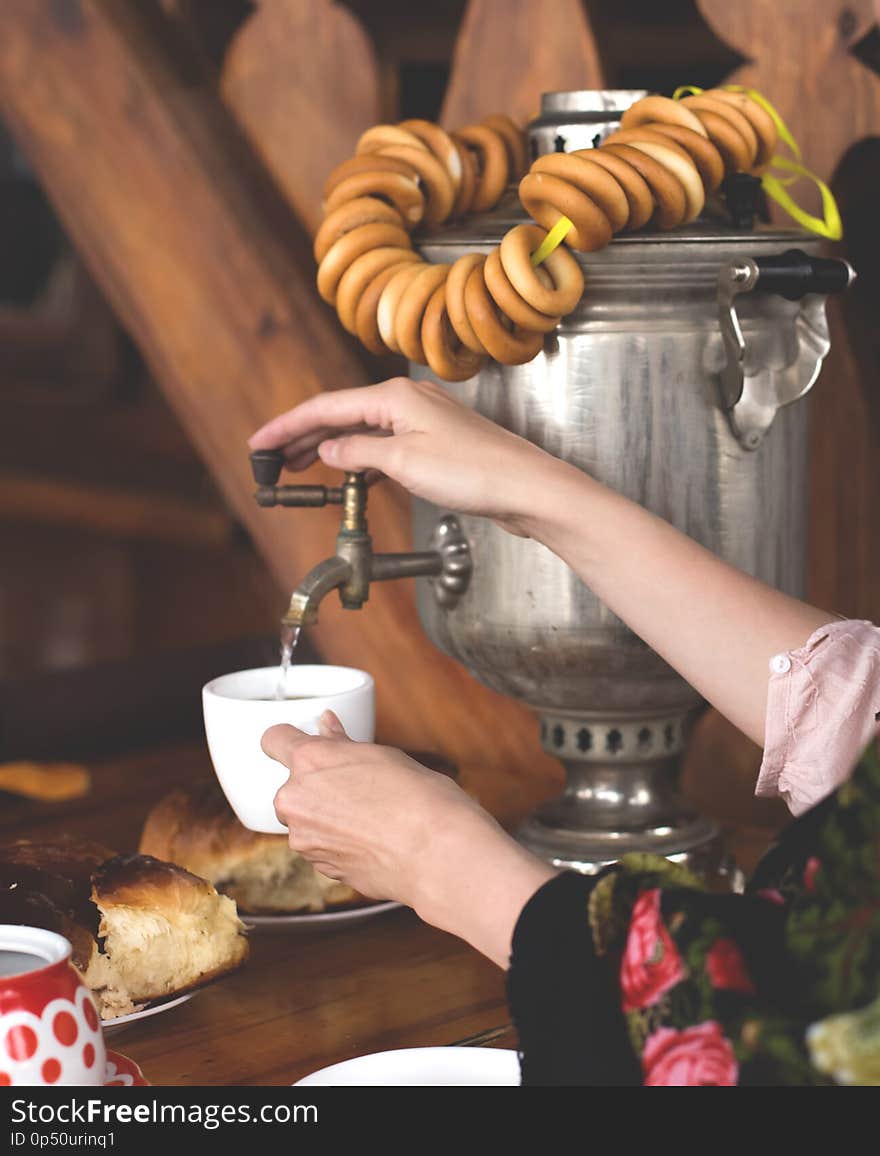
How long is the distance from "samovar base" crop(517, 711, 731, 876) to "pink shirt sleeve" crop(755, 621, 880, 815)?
192 millimetres

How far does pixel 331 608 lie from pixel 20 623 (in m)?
2.72

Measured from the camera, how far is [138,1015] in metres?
1.02

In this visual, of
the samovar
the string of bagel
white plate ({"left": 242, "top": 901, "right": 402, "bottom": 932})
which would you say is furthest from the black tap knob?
white plate ({"left": 242, "top": 901, "right": 402, "bottom": 932})

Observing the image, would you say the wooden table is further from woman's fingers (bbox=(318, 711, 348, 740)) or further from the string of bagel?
the string of bagel

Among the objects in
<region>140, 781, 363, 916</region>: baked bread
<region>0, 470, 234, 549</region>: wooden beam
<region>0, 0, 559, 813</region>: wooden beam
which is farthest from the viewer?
<region>0, 470, 234, 549</region>: wooden beam

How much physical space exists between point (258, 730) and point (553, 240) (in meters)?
0.40

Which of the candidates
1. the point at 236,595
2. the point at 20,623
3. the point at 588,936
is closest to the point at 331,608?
the point at 588,936

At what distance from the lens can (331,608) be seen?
5.89ft

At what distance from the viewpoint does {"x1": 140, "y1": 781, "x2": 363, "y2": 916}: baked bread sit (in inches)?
48.5

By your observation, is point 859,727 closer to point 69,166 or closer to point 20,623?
point 69,166

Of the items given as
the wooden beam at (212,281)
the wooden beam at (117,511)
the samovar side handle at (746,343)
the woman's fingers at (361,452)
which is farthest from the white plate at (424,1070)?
the wooden beam at (117,511)

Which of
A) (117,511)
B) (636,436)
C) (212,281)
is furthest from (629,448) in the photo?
(117,511)

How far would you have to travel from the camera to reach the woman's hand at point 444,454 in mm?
1132

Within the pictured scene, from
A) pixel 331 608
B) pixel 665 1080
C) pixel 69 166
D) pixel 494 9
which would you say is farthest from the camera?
pixel 69 166
